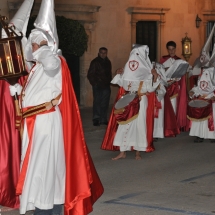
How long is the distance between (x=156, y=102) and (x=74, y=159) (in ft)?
22.1

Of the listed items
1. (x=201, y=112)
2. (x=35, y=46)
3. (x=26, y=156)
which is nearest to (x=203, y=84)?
(x=201, y=112)

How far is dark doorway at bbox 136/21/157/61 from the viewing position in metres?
23.0

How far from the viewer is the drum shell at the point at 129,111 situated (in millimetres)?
11867

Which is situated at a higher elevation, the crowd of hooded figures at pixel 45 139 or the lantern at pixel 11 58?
the lantern at pixel 11 58

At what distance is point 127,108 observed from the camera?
Result: 39.0ft

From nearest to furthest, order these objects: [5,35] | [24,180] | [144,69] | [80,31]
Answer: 1. [24,180]
2. [5,35]
3. [144,69]
4. [80,31]

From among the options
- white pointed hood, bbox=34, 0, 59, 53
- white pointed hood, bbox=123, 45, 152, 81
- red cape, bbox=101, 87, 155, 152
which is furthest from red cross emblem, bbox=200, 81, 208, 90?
white pointed hood, bbox=34, 0, 59, 53

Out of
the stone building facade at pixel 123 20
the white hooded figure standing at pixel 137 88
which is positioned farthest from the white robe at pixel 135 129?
the stone building facade at pixel 123 20

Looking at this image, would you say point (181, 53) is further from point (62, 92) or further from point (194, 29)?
point (62, 92)

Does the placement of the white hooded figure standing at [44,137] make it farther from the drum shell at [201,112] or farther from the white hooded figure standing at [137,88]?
the drum shell at [201,112]

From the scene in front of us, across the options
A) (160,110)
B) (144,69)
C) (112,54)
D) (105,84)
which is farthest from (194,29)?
(144,69)

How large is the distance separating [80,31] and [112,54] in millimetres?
4962

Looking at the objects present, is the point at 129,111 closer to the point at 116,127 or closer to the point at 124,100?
the point at 124,100

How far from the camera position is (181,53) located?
2447 centimetres
